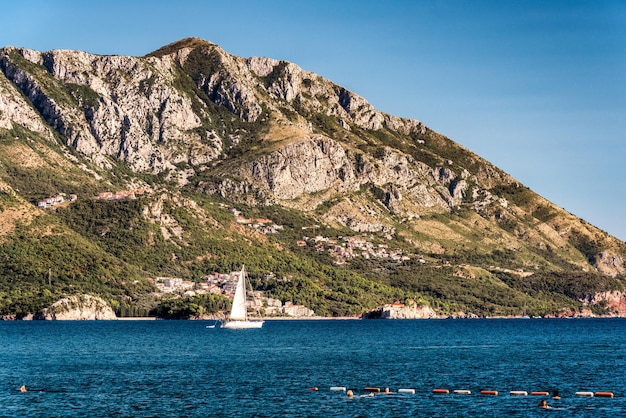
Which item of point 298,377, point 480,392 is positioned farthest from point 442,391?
point 298,377

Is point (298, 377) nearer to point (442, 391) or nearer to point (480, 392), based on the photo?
point (442, 391)

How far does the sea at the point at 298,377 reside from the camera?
80.3 metres

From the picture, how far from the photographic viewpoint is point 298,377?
344 feet

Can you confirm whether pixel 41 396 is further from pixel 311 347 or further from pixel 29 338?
pixel 29 338

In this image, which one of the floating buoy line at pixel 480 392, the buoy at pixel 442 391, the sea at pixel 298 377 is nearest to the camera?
the sea at pixel 298 377

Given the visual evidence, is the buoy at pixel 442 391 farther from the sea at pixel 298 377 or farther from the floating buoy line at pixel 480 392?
the sea at pixel 298 377

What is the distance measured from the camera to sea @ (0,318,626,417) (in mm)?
80312

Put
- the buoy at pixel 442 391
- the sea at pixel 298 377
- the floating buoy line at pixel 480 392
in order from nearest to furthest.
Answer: the sea at pixel 298 377 → the floating buoy line at pixel 480 392 → the buoy at pixel 442 391

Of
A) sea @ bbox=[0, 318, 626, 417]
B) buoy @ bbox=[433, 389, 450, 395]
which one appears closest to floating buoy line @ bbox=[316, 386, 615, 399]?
buoy @ bbox=[433, 389, 450, 395]

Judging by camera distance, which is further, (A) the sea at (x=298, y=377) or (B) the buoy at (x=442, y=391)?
(B) the buoy at (x=442, y=391)

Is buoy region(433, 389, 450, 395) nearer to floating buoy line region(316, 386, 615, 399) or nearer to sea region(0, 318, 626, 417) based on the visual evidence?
floating buoy line region(316, 386, 615, 399)

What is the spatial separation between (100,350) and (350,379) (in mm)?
56280

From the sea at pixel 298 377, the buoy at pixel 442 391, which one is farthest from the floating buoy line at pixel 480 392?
the sea at pixel 298 377

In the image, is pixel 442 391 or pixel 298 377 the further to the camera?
pixel 298 377
